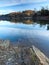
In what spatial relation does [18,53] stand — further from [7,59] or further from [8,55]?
[7,59]

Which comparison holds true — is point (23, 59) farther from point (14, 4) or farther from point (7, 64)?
point (14, 4)

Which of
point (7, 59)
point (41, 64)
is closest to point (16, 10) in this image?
point (7, 59)

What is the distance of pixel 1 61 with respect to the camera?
204 centimetres

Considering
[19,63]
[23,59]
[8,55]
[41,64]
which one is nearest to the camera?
[41,64]

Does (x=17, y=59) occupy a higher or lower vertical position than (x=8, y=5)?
lower

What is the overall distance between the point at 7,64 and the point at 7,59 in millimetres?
175

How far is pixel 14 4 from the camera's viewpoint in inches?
196

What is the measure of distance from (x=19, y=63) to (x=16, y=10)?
3.27m

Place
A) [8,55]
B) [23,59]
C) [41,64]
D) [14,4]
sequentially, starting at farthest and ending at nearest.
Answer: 1. [14,4]
2. [8,55]
3. [23,59]
4. [41,64]

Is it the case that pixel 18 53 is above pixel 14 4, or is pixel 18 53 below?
below

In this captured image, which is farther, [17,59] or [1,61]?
[17,59]

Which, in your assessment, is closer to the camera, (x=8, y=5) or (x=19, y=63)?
(x=19, y=63)

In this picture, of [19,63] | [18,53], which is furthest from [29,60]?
[18,53]

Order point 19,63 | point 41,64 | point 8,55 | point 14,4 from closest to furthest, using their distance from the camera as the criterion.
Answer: point 41,64, point 19,63, point 8,55, point 14,4
